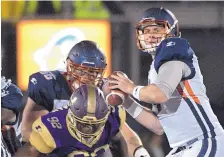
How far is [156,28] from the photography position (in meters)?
3.11

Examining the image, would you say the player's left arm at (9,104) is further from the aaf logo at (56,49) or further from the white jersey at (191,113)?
the aaf logo at (56,49)

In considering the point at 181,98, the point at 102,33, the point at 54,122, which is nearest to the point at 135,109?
the point at 181,98

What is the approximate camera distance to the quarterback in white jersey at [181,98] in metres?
2.76

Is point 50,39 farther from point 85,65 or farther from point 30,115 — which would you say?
point 85,65

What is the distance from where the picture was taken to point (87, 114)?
9.07 feet

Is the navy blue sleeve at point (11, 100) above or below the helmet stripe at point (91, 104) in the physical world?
below

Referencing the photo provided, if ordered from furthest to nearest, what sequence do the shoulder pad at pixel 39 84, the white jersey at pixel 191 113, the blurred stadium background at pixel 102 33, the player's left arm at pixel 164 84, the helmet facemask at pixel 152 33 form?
the blurred stadium background at pixel 102 33 → the shoulder pad at pixel 39 84 → the helmet facemask at pixel 152 33 → the white jersey at pixel 191 113 → the player's left arm at pixel 164 84

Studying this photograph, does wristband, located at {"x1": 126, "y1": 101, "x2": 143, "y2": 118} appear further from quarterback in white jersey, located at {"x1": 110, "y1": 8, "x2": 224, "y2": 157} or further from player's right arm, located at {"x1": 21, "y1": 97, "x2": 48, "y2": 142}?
player's right arm, located at {"x1": 21, "y1": 97, "x2": 48, "y2": 142}

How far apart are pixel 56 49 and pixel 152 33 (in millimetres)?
1603

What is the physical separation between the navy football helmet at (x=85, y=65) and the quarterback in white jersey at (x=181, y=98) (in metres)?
0.23

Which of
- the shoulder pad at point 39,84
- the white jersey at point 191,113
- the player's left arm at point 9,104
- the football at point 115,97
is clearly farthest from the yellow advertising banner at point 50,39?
the white jersey at point 191,113

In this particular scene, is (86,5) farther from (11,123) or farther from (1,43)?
(11,123)

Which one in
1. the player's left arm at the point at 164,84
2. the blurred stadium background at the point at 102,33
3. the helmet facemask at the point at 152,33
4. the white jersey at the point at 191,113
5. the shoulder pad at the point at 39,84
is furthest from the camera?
the blurred stadium background at the point at 102,33

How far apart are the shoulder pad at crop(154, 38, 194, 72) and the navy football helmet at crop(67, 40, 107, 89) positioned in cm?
35
